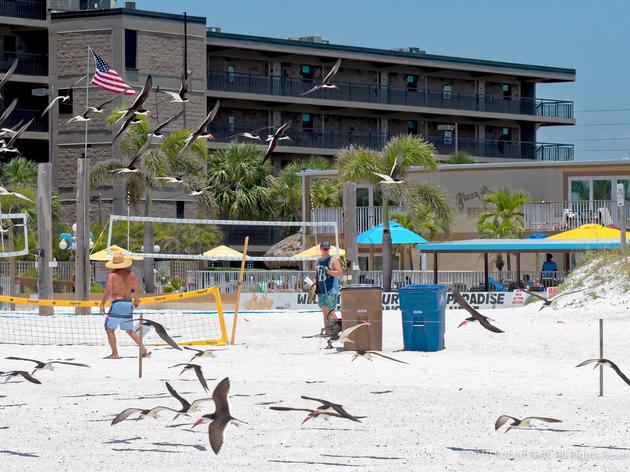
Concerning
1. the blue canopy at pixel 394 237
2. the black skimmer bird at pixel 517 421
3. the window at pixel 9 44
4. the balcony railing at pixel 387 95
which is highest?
the window at pixel 9 44

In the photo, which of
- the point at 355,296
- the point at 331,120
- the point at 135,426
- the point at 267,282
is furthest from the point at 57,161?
the point at 135,426

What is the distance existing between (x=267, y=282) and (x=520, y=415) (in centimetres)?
2472

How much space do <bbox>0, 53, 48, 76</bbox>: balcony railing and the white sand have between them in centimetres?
4630

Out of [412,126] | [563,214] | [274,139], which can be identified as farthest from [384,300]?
[412,126]

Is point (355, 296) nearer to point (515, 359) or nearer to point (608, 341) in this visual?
point (515, 359)

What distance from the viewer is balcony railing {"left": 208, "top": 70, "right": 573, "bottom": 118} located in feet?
230

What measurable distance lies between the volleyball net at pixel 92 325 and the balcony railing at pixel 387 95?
128 ft

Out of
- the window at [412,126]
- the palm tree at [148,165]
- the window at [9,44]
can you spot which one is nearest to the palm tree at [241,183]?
the palm tree at [148,165]

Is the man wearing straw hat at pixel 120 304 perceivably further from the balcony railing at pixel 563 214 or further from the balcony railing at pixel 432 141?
the balcony railing at pixel 432 141

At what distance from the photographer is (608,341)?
1984 cm

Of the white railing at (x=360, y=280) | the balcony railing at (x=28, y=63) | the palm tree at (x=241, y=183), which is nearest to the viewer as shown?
the white railing at (x=360, y=280)

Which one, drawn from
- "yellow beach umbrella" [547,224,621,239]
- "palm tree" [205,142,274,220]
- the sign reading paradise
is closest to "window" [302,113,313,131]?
"palm tree" [205,142,274,220]

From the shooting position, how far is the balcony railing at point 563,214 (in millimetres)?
48281

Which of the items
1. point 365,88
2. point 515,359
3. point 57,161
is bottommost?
point 515,359
